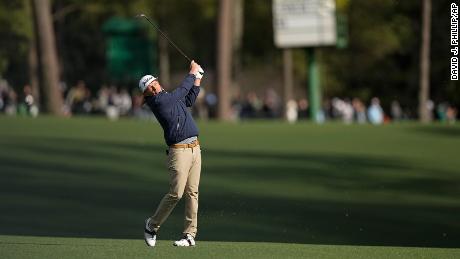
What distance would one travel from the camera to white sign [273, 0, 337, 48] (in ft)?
164

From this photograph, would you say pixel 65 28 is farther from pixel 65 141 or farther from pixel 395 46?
pixel 65 141

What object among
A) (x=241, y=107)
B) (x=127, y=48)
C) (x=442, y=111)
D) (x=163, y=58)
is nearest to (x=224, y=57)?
(x=127, y=48)

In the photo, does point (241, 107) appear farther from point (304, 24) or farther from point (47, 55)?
point (304, 24)

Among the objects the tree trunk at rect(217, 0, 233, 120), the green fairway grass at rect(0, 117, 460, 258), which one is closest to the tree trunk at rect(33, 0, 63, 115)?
the tree trunk at rect(217, 0, 233, 120)

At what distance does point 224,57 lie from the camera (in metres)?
53.8

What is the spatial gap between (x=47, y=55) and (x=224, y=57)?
7.38 meters

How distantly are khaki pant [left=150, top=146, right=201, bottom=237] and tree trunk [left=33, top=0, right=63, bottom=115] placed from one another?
39.6 metres

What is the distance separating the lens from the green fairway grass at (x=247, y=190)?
17.5 m

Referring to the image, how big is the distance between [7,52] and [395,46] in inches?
946

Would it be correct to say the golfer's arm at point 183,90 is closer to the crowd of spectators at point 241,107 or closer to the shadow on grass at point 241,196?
the shadow on grass at point 241,196

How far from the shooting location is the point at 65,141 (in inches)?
1494

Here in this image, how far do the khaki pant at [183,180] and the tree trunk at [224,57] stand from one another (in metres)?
37.7

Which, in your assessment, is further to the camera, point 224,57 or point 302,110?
point 302,110

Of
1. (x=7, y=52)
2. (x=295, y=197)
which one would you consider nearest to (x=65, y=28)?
(x=7, y=52)
